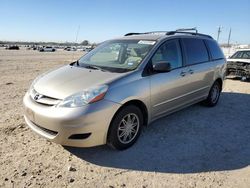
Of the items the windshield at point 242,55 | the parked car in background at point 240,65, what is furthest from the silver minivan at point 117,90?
the windshield at point 242,55

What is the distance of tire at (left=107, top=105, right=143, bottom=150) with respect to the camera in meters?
3.43

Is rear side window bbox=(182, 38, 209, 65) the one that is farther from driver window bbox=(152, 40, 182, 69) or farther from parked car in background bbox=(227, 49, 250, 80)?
parked car in background bbox=(227, 49, 250, 80)

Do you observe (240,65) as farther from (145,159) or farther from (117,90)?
(117,90)

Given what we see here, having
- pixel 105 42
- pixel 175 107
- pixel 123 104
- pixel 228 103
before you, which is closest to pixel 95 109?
pixel 123 104

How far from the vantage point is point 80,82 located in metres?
3.49

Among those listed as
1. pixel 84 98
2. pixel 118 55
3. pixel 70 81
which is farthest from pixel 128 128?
pixel 118 55

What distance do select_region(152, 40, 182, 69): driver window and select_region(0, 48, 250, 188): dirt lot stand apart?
50.9 inches

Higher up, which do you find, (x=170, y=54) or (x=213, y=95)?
(x=170, y=54)

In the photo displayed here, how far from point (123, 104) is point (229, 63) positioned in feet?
29.5

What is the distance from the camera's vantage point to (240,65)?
34.1 feet

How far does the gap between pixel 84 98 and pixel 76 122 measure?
34cm

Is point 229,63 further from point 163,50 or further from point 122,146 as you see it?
point 122,146

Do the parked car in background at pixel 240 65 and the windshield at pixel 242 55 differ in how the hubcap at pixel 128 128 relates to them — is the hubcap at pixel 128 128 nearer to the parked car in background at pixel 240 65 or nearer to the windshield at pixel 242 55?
the parked car in background at pixel 240 65

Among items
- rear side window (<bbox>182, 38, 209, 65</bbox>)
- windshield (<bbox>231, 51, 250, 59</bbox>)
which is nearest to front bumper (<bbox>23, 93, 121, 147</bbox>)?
rear side window (<bbox>182, 38, 209, 65</bbox>)
